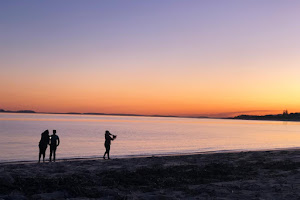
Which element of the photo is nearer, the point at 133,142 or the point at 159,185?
the point at 159,185

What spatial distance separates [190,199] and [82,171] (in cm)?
714

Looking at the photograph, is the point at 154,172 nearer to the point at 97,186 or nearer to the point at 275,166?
the point at 97,186

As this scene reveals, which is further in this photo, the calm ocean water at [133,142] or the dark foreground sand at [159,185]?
the calm ocean water at [133,142]

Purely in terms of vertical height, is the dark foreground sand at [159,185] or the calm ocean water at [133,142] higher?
the dark foreground sand at [159,185]

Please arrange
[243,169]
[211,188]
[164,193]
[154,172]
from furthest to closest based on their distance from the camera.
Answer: [243,169], [154,172], [211,188], [164,193]

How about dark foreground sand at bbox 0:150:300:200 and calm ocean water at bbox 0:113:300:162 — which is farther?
calm ocean water at bbox 0:113:300:162

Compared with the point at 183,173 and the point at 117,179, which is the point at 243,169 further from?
the point at 117,179

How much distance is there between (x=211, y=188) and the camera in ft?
36.1

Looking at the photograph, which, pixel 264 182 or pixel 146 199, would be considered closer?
pixel 146 199

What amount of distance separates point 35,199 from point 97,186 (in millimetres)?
2584

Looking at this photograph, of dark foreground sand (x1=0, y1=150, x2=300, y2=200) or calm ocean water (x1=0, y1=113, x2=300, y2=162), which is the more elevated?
dark foreground sand (x1=0, y1=150, x2=300, y2=200)

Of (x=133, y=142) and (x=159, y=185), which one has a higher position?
(x=159, y=185)

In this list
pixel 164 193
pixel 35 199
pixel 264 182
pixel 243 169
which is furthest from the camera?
pixel 243 169

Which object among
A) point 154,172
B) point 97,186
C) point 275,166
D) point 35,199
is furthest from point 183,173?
point 35,199
